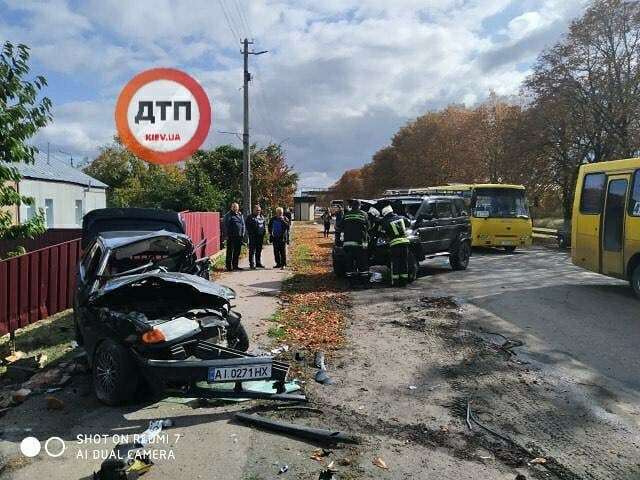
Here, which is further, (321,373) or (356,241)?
(356,241)

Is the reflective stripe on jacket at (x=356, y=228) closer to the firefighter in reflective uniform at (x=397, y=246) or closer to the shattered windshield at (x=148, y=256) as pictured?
the firefighter in reflective uniform at (x=397, y=246)

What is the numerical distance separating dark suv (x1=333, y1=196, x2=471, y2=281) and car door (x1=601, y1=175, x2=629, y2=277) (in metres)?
4.06

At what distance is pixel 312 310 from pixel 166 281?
482 cm

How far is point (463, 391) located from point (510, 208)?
1688cm

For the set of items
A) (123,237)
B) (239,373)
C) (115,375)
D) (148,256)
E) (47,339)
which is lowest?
(47,339)

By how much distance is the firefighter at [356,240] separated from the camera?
13.0 meters

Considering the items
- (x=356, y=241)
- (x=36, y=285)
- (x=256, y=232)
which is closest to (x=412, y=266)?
(x=356, y=241)

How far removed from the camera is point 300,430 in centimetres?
460

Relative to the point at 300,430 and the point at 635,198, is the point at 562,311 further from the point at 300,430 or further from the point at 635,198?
the point at 300,430

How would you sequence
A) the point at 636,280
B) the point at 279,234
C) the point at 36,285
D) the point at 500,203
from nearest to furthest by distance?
1. the point at 36,285
2. the point at 636,280
3. the point at 279,234
4. the point at 500,203

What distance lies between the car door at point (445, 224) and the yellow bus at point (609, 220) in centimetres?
321

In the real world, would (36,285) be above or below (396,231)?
below

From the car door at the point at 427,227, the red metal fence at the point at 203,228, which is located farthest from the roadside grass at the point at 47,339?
the car door at the point at 427,227

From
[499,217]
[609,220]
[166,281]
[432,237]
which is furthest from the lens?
[499,217]
